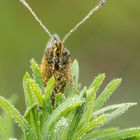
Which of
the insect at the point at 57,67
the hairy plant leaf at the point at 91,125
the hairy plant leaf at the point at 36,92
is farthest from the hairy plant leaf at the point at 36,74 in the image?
the hairy plant leaf at the point at 91,125

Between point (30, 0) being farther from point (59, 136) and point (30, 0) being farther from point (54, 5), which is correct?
point (59, 136)

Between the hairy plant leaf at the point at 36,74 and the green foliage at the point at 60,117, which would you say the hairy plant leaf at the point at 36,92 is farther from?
the hairy plant leaf at the point at 36,74

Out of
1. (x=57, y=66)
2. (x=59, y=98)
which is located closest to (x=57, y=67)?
(x=57, y=66)

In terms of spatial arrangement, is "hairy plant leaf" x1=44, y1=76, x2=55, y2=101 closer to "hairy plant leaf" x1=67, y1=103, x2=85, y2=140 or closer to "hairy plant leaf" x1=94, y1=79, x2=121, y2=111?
"hairy plant leaf" x1=67, y1=103, x2=85, y2=140

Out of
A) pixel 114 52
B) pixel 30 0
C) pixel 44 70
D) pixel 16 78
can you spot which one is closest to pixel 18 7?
pixel 30 0

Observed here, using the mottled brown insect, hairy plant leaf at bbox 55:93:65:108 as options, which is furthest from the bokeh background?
hairy plant leaf at bbox 55:93:65:108
